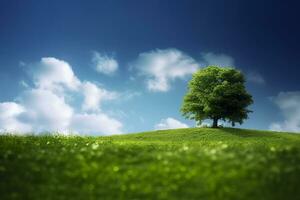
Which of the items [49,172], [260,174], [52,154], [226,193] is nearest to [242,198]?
[226,193]

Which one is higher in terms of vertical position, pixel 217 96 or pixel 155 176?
pixel 217 96

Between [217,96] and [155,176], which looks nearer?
[155,176]

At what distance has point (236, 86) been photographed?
6900 centimetres

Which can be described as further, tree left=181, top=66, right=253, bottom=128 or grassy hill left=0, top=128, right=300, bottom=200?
tree left=181, top=66, right=253, bottom=128

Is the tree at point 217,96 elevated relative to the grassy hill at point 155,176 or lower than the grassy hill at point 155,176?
elevated

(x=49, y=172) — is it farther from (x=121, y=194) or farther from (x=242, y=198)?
(x=242, y=198)

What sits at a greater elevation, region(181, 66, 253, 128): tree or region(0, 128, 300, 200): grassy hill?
region(181, 66, 253, 128): tree

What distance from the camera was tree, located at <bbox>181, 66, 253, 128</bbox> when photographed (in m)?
68.4

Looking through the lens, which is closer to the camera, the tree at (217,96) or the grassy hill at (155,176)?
the grassy hill at (155,176)

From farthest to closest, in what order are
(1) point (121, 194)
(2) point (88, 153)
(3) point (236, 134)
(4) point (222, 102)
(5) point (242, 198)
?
(4) point (222, 102)
(3) point (236, 134)
(2) point (88, 153)
(1) point (121, 194)
(5) point (242, 198)

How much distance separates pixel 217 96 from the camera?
6844cm

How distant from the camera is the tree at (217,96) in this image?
68438 mm

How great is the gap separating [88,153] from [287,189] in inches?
358

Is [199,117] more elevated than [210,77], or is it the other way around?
[210,77]
